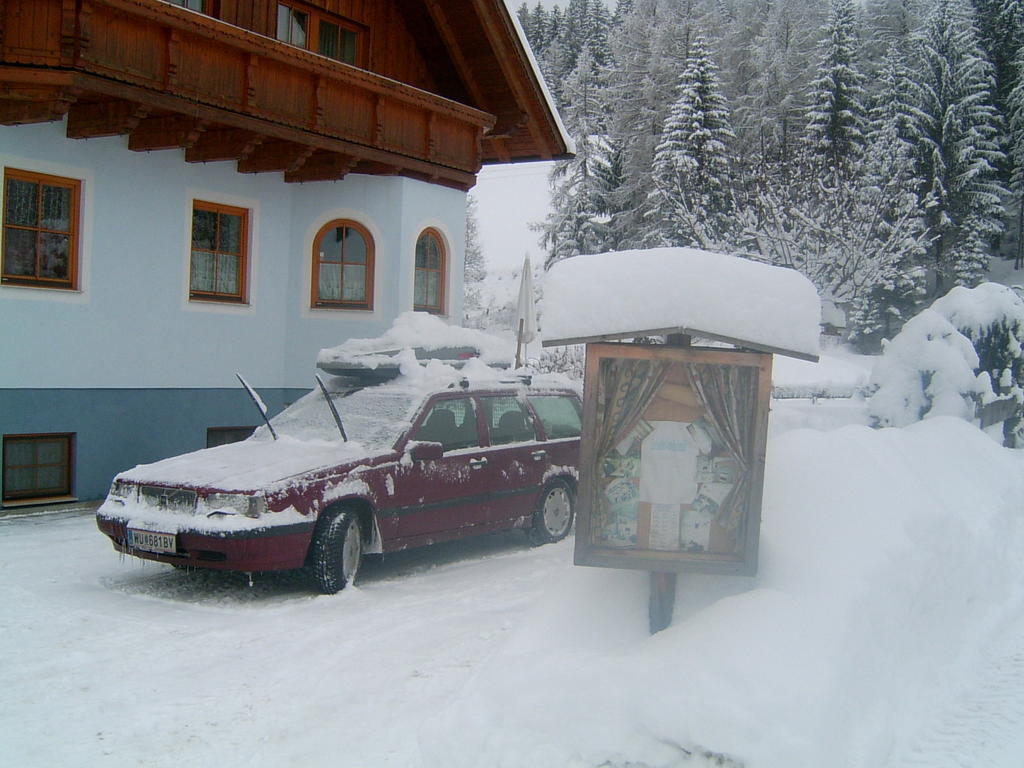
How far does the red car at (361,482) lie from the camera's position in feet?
22.8

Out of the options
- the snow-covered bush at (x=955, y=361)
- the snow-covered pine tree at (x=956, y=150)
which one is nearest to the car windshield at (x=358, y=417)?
the snow-covered bush at (x=955, y=361)

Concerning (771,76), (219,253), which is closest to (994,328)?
(219,253)

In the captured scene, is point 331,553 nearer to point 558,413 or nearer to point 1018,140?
point 558,413

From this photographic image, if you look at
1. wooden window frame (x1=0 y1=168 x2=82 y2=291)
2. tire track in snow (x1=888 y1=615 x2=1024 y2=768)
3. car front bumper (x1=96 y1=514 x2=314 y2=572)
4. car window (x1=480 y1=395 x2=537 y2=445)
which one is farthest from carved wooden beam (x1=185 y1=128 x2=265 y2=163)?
tire track in snow (x1=888 y1=615 x2=1024 y2=768)

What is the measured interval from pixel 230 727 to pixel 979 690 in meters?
4.11

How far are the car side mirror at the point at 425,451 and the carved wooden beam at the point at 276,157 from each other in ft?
19.1

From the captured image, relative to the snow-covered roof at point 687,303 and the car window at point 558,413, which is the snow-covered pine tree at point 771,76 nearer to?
the car window at point 558,413

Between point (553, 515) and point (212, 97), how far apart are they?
6146 millimetres

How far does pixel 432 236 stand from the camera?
15500mm

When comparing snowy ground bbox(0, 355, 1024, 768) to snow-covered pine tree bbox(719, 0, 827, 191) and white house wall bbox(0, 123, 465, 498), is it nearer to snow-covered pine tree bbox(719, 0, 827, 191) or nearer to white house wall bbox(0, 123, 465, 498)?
white house wall bbox(0, 123, 465, 498)

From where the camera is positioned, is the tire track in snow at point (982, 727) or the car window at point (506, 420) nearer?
the tire track in snow at point (982, 727)

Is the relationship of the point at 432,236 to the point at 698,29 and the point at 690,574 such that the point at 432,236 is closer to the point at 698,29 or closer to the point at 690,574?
the point at 690,574

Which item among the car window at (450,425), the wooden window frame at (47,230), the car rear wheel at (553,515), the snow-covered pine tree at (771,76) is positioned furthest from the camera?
the snow-covered pine tree at (771,76)

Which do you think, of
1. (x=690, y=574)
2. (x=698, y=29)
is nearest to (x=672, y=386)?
(x=690, y=574)
